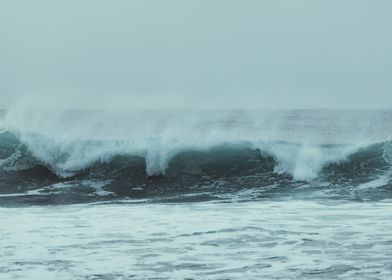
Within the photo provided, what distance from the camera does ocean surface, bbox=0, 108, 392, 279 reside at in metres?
7.62

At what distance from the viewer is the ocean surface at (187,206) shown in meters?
7.62

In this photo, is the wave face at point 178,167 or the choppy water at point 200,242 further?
the wave face at point 178,167

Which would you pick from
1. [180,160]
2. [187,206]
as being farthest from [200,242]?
[180,160]

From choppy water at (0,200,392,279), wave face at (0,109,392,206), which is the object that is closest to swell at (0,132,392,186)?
wave face at (0,109,392,206)

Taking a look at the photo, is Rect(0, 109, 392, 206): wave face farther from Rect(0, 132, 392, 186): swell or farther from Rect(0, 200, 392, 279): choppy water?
Rect(0, 200, 392, 279): choppy water

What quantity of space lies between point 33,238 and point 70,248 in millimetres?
908

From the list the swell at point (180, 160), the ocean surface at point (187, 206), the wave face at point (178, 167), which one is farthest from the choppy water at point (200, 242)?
the swell at point (180, 160)

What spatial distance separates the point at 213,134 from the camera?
21.3m

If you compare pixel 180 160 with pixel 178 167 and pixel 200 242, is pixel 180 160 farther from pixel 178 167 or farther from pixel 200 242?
pixel 200 242

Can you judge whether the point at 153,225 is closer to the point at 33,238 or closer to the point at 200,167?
the point at 33,238

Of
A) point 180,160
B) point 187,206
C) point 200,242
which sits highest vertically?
point 180,160

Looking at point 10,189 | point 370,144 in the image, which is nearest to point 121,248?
point 10,189

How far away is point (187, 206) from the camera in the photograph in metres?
Answer: 13.1

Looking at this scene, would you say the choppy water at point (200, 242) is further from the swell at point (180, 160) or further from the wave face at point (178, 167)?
the swell at point (180, 160)
